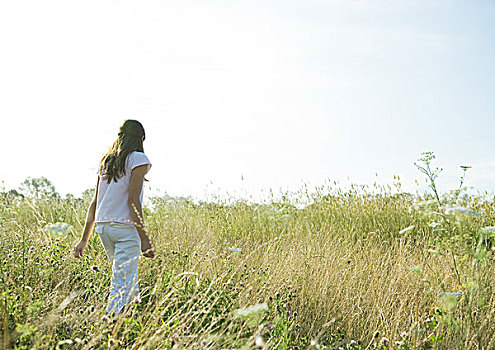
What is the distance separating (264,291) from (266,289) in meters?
0.11

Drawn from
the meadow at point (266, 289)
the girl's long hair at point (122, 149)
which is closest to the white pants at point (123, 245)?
the meadow at point (266, 289)

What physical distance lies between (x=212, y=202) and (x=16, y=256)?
12.9 feet

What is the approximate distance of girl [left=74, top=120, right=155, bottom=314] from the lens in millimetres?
3691

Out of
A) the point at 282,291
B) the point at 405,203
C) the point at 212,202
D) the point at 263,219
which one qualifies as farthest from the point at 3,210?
the point at 405,203

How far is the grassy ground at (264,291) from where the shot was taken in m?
2.86

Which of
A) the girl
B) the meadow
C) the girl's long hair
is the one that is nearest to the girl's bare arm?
the girl

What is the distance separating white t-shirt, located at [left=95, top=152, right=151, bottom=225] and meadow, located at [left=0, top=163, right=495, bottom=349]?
0.42 m

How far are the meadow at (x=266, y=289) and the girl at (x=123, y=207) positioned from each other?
0.70ft

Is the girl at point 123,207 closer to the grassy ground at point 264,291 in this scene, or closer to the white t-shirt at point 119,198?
the white t-shirt at point 119,198

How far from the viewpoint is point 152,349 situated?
9.18 feet

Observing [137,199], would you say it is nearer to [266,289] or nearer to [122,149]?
[122,149]

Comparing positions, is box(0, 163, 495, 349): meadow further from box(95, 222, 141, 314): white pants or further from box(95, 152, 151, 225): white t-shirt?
box(95, 152, 151, 225): white t-shirt

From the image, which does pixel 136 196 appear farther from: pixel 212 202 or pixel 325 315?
pixel 212 202

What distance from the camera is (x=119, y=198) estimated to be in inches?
149
